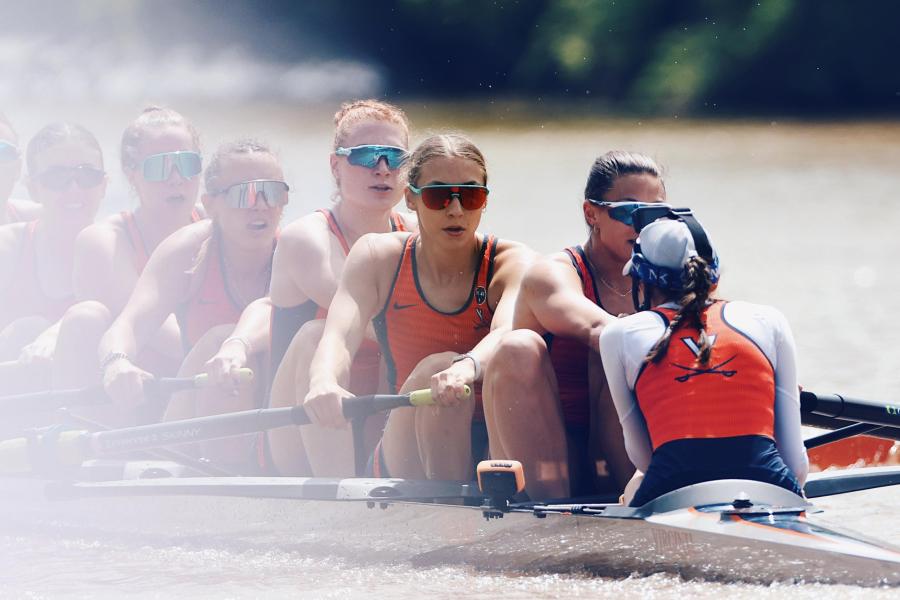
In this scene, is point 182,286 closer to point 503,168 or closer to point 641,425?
point 641,425

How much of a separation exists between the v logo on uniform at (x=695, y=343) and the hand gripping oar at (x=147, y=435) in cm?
79

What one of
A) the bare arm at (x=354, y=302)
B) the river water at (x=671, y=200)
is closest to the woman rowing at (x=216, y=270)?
the river water at (x=671, y=200)

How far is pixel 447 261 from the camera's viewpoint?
142 inches

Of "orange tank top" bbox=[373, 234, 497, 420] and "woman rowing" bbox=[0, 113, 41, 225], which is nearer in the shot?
"orange tank top" bbox=[373, 234, 497, 420]

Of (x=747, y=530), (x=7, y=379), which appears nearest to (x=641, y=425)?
(x=747, y=530)

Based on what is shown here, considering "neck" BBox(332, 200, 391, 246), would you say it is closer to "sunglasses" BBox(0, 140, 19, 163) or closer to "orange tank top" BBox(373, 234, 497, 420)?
"orange tank top" BBox(373, 234, 497, 420)

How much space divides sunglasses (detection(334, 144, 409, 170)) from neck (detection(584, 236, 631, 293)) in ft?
2.67

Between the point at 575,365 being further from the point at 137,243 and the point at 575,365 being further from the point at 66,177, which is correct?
the point at 66,177

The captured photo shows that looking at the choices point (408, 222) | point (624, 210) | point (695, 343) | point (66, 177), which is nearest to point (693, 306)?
point (695, 343)

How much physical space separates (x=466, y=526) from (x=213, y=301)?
155 centimetres

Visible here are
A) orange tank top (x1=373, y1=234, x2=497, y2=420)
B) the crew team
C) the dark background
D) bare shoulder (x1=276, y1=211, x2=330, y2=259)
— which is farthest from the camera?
the dark background

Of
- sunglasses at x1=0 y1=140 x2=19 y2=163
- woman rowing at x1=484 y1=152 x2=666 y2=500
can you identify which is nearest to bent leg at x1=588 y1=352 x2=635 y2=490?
woman rowing at x1=484 y1=152 x2=666 y2=500

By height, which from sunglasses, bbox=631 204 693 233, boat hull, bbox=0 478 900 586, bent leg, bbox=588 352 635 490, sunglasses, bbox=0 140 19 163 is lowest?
boat hull, bbox=0 478 900 586

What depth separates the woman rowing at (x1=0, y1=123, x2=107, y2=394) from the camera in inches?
209
